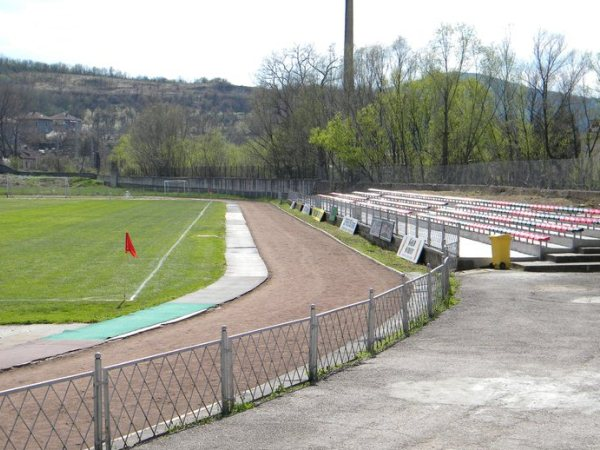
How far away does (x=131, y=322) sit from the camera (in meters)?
19.5

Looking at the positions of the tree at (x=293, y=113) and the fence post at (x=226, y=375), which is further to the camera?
the tree at (x=293, y=113)

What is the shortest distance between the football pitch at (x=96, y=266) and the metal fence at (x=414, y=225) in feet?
24.6

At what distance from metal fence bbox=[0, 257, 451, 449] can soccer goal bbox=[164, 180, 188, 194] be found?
11042 cm

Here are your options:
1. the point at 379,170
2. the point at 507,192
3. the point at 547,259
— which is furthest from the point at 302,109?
the point at 547,259

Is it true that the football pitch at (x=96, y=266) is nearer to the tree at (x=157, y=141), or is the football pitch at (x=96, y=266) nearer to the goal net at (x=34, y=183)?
the goal net at (x=34, y=183)

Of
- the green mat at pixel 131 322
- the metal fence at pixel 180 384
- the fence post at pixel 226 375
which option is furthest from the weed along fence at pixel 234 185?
the fence post at pixel 226 375

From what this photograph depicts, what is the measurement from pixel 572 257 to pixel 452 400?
61.0 ft

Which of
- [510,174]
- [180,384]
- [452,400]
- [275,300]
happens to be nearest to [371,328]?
[452,400]

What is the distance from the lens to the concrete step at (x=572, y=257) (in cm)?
2852

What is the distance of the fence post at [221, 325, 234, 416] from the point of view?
11.0m

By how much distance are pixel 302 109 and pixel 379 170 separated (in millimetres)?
23295

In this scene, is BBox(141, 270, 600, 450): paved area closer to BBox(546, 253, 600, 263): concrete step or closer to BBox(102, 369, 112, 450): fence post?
BBox(102, 369, 112, 450): fence post

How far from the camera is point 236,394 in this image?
1200cm

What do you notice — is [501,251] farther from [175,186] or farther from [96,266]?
[175,186]
